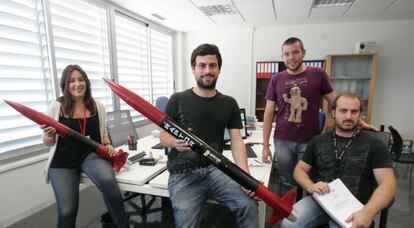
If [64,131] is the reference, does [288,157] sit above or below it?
below

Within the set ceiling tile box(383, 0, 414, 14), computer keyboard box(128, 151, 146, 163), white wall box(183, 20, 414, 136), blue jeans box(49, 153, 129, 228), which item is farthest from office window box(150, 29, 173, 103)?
ceiling tile box(383, 0, 414, 14)

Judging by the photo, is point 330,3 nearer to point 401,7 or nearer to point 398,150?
point 401,7

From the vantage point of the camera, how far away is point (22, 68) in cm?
226

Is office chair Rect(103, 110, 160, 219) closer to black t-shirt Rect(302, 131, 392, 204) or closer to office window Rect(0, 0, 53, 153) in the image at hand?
office window Rect(0, 0, 53, 153)

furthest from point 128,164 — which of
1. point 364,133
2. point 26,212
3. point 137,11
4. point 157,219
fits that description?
point 137,11

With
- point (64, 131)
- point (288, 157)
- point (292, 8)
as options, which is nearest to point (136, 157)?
point (64, 131)

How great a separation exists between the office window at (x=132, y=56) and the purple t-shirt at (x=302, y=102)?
2638 millimetres

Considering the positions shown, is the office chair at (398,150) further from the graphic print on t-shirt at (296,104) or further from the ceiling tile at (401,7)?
the ceiling tile at (401,7)

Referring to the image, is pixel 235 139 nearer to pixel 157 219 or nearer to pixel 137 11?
pixel 157 219

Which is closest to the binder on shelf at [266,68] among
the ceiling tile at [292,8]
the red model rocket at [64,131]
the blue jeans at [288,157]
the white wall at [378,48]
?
the white wall at [378,48]

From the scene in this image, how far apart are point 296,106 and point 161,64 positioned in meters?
3.61

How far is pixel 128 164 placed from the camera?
68.0 inches

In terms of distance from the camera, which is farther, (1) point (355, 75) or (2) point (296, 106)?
(1) point (355, 75)

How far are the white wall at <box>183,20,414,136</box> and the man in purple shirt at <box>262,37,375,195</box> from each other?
10.00 ft
